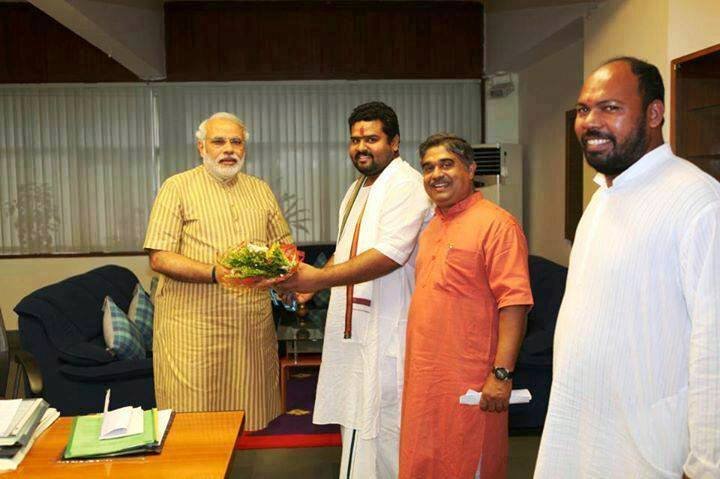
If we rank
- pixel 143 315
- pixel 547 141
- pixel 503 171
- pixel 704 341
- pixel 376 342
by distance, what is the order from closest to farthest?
pixel 704 341 < pixel 376 342 < pixel 143 315 < pixel 547 141 < pixel 503 171

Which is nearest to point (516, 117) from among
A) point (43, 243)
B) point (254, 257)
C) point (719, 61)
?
point (719, 61)

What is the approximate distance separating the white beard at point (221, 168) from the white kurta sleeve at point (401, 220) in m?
0.71

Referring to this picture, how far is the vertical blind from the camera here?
7141 millimetres

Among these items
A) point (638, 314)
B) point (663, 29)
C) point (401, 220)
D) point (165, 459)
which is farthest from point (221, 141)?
point (663, 29)

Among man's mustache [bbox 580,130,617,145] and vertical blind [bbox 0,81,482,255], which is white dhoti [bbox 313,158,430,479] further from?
vertical blind [bbox 0,81,482,255]

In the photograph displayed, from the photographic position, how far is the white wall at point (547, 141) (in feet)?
19.1

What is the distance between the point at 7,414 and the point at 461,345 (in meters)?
1.34

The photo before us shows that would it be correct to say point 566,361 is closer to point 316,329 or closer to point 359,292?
point 359,292

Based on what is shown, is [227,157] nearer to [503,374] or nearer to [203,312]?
[203,312]

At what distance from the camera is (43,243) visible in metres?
7.18

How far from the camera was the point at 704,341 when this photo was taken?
1.38 m

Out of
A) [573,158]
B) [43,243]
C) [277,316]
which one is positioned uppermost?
[573,158]

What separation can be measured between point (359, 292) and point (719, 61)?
1.91 meters

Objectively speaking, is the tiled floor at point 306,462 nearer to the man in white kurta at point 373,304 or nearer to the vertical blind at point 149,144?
the man in white kurta at point 373,304
